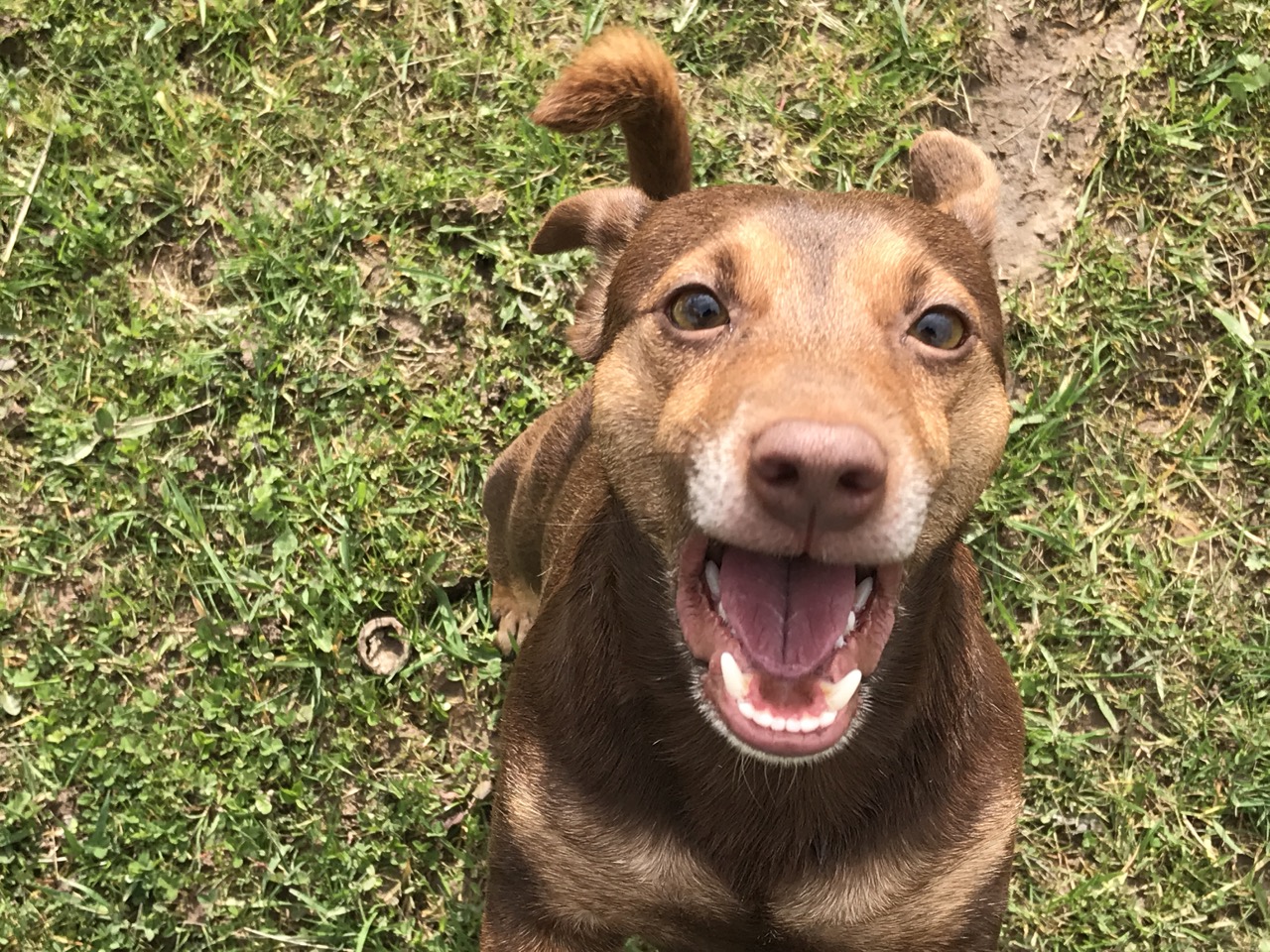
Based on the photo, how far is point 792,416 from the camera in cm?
210

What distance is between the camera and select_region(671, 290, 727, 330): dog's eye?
101 inches

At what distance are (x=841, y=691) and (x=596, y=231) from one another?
1455 millimetres

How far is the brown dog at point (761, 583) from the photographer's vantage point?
225 cm

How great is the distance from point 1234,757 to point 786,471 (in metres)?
3.17

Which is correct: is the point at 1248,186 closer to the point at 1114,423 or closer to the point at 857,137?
the point at 1114,423

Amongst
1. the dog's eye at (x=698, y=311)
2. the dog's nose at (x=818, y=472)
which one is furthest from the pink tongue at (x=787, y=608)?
the dog's eye at (x=698, y=311)

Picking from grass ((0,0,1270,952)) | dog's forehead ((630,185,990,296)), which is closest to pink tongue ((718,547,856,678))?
dog's forehead ((630,185,990,296))

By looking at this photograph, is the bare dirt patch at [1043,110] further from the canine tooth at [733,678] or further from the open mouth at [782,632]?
the canine tooth at [733,678]

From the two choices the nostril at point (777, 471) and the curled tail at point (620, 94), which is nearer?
the nostril at point (777, 471)

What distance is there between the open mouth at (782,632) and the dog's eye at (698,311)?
0.49 metres

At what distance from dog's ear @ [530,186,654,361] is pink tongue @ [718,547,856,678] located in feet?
2.76

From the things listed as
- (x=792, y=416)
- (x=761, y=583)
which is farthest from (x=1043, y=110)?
(x=792, y=416)

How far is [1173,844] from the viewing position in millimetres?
4258

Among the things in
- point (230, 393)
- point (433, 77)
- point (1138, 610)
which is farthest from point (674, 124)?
point (1138, 610)
